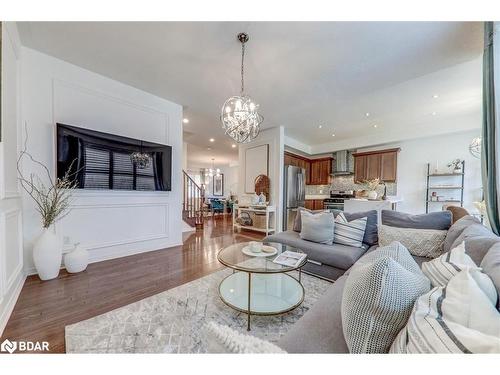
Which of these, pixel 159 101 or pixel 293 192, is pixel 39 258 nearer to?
pixel 159 101

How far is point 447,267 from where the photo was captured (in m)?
0.97

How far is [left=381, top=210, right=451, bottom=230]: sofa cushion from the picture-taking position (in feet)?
7.16

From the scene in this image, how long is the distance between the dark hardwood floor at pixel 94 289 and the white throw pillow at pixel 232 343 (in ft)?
5.23

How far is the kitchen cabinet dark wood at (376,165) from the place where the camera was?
550cm

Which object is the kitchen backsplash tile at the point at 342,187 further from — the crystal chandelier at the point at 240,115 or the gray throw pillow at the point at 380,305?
the gray throw pillow at the point at 380,305

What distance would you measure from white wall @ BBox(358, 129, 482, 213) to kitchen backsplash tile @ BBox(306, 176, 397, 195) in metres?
0.21

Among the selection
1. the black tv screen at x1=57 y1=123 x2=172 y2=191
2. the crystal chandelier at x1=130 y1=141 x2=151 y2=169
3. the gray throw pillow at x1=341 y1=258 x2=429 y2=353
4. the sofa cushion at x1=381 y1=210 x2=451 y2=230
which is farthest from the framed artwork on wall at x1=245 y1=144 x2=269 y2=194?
the gray throw pillow at x1=341 y1=258 x2=429 y2=353

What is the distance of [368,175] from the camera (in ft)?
19.4

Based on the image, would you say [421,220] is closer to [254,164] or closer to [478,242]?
[478,242]

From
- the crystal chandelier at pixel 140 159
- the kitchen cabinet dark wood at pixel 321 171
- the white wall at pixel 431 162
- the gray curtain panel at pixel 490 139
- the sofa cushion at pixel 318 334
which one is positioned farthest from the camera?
the kitchen cabinet dark wood at pixel 321 171

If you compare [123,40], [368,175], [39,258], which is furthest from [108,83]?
[368,175]

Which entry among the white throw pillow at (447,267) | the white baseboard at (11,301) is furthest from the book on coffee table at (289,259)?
the white baseboard at (11,301)

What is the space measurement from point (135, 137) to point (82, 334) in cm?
281

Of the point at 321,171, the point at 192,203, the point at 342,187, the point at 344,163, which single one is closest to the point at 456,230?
the point at 344,163
